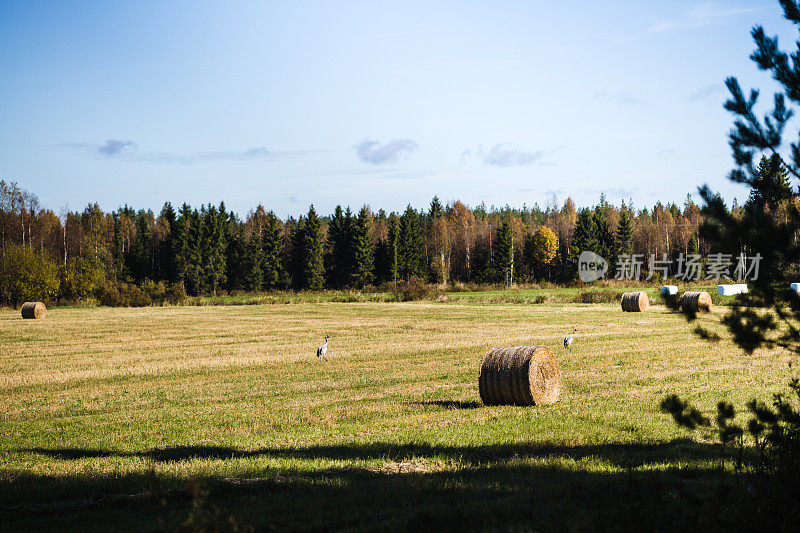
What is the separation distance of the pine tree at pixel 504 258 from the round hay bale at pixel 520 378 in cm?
7831

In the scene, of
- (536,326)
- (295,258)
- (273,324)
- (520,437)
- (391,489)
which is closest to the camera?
(391,489)

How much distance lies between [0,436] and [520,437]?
→ 10.4 meters

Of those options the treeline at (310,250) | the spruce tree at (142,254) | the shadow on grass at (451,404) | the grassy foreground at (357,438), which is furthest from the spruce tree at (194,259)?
the shadow on grass at (451,404)

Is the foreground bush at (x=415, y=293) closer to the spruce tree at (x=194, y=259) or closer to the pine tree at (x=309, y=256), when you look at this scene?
the pine tree at (x=309, y=256)

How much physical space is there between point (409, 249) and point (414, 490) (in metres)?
85.9

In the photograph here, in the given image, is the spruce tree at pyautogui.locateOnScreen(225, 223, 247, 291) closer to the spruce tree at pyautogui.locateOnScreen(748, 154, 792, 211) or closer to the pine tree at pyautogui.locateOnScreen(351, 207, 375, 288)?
the pine tree at pyautogui.locateOnScreen(351, 207, 375, 288)

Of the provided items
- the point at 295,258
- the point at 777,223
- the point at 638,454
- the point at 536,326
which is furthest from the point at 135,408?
the point at 295,258

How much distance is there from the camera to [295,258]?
95062mm

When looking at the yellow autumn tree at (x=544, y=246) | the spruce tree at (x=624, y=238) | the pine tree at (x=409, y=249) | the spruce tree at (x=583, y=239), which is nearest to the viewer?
the pine tree at (x=409, y=249)

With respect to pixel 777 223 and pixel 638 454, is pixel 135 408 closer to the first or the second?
pixel 638 454

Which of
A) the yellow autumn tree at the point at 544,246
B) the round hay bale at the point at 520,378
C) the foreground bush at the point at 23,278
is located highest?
the yellow autumn tree at the point at 544,246

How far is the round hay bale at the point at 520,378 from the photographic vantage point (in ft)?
46.5

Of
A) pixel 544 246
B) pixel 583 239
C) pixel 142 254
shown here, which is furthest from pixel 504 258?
pixel 142 254

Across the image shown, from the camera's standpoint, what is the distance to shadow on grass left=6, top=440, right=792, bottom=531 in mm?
5863
